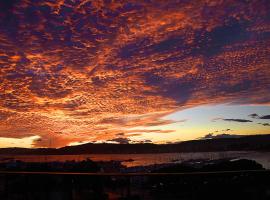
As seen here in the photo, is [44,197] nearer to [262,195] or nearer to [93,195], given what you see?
[93,195]

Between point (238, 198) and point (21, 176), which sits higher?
point (21, 176)

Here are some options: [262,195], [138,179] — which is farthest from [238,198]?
[138,179]

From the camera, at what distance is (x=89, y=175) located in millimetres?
3596

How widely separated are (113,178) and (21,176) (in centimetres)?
133

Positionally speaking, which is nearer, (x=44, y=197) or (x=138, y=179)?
(x=138, y=179)

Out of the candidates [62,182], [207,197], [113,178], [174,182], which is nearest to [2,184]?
[62,182]

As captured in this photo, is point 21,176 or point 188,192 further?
point 21,176

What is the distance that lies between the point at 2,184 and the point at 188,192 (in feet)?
8.45

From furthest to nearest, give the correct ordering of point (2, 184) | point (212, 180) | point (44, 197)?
point (2, 184) < point (44, 197) < point (212, 180)

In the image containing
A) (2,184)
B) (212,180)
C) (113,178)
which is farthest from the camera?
(2,184)

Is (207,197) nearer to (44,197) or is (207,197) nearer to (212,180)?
(212,180)

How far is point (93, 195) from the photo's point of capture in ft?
12.1

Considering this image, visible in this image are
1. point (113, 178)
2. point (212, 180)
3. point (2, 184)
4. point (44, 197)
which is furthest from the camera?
point (2, 184)

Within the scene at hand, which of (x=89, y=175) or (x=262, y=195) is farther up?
(x=89, y=175)
